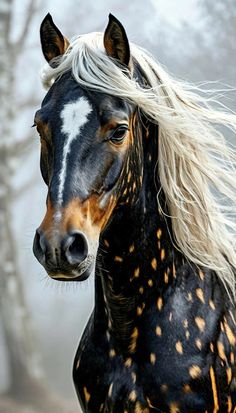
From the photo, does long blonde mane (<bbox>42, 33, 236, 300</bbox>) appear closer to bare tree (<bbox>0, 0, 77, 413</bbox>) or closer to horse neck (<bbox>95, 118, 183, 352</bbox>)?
horse neck (<bbox>95, 118, 183, 352</bbox>)

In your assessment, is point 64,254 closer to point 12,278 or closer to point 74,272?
point 74,272

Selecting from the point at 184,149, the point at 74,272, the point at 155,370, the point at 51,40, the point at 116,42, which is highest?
the point at 51,40

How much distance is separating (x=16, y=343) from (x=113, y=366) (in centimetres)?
883

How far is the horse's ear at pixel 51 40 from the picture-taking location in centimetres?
298

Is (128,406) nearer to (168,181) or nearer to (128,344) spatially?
(128,344)

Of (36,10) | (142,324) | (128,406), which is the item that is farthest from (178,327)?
(36,10)

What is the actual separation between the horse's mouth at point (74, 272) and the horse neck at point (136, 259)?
1.01ft

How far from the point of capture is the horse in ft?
8.74

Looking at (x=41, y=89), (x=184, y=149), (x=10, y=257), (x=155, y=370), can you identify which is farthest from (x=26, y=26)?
(x=155, y=370)

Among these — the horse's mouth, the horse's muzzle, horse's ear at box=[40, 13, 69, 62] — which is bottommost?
the horse's mouth

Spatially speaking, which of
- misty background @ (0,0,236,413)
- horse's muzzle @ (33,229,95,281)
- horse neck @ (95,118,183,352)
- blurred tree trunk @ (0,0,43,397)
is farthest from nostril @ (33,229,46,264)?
blurred tree trunk @ (0,0,43,397)

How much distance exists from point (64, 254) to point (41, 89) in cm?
1012

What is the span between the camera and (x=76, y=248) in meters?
2.51

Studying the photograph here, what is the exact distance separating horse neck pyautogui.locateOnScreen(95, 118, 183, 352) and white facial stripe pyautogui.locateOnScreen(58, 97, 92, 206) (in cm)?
34
